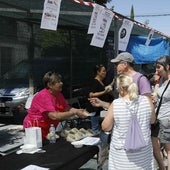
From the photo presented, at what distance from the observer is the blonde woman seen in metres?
3.86

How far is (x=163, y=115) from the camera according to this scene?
5.46 metres

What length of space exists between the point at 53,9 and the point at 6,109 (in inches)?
233

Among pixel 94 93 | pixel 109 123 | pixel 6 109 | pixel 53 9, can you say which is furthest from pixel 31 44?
pixel 109 123

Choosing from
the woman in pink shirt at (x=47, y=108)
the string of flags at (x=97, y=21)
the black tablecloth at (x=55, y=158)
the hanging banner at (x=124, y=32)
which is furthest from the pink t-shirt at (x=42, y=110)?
the hanging banner at (x=124, y=32)

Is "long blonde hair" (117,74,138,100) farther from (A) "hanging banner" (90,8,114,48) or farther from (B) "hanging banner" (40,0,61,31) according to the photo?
(A) "hanging banner" (90,8,114,48)

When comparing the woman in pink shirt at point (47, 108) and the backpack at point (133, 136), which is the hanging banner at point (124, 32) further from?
the backpack at point (133, 136)

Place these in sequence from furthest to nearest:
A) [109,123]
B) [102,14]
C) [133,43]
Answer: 1. [133,43]
2. [102,14]
3. [109,123]

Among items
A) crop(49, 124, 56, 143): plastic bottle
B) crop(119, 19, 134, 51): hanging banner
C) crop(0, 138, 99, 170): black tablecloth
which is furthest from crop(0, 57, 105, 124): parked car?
crop(0, 138, 99, 170): black tablecloth

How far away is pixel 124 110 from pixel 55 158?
857 millimetres

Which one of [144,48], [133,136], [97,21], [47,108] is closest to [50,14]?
[47,108]

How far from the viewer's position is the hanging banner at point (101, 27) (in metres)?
6.50

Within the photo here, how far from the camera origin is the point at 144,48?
10977 millimetres

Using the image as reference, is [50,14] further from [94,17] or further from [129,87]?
[129,87]

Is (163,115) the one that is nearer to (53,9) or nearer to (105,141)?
(105,141)
